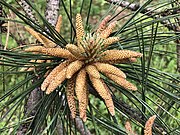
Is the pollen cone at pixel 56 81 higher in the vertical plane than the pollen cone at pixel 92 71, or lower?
lower

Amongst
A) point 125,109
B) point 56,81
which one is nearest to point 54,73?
point 56,81

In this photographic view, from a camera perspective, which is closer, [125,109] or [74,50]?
[74,50]

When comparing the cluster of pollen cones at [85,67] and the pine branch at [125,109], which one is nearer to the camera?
the cluster of pollen cones at [85,67]

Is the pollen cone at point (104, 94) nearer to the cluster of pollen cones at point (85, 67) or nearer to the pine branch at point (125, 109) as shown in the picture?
the cluster of pollen cones at point (85, 67)

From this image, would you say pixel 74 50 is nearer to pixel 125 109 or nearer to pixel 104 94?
pixel 104 94

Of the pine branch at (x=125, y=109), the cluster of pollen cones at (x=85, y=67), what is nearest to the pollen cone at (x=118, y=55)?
the cluster of pollen cones at (x=85, y=67)

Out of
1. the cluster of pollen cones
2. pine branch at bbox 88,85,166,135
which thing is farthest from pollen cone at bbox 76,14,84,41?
pine branch at bbox 88,85,166,135
